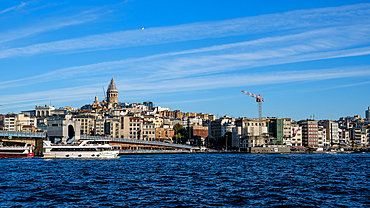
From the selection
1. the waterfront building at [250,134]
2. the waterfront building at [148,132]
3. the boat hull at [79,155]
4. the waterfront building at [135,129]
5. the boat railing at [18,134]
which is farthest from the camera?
the waterfront building at [148,132]

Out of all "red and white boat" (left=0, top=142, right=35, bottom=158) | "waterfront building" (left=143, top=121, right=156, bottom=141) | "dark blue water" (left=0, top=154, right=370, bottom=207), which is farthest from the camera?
"waterfront building" (left=143, top=121, right=156, bottom=141)

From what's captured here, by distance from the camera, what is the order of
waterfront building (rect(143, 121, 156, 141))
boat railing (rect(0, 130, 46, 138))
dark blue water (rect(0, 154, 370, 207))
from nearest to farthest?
1. dark blue water (rect(0, 154, 370, 207))
2. boat railing (rect(0, 130, 46, 138))
3. waterfront building (rect(143, 121, 156, 141))

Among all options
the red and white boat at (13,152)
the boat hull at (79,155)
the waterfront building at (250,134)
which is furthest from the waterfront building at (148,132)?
the boat hull at (79,155)

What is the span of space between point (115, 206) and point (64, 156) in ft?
234

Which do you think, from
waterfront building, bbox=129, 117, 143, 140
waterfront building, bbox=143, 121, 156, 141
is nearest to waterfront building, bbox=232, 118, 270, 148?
waterfront building, bbox=143, 121, 156, 141

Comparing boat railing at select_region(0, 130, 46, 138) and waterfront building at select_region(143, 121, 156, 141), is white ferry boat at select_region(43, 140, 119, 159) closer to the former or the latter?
boat railing at select_region(0, 130, 46, 138)

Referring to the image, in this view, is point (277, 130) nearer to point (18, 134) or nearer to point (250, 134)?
point (250, 134)

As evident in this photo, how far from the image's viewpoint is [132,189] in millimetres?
40094

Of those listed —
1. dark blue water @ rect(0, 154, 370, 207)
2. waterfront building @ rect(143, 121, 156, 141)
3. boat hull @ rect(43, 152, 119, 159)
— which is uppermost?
waterfront building @ rect(143, 121, 156, 141)

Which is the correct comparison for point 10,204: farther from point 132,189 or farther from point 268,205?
point 268,205

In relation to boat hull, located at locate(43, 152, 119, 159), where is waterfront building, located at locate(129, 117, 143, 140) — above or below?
above

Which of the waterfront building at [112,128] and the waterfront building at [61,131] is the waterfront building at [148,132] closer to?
the waterfront building at [112,128]

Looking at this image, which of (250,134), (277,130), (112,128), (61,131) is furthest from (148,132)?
(61,131)

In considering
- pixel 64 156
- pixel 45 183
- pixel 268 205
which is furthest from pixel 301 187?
pixel 64 156
